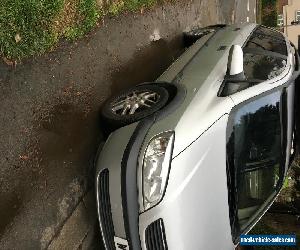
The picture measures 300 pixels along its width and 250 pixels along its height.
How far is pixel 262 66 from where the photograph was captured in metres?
5.48

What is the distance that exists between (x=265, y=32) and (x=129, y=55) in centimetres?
221

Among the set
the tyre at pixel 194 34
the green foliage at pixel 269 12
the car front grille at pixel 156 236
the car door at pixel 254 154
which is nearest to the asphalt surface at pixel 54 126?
the car front grille at pixel 156 236

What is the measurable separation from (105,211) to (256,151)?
1.78 meters

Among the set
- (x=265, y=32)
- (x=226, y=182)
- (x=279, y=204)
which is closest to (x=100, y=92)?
(x=226, y=182)

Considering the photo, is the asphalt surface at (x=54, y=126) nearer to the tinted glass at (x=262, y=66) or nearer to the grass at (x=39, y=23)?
the grass at (x=39, y=23)

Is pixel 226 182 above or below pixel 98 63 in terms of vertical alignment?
below

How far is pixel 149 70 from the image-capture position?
7086 mm

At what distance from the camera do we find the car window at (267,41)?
6.17m

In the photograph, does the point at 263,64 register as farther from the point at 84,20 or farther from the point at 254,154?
the point at 84,20

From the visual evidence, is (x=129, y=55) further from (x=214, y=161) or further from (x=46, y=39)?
(x=214, y=161)

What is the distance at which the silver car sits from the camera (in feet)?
13.8

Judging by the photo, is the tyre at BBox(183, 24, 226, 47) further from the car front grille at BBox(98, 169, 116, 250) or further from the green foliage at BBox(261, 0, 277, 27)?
the green foliage at BBox(261, 0, 277, 27)

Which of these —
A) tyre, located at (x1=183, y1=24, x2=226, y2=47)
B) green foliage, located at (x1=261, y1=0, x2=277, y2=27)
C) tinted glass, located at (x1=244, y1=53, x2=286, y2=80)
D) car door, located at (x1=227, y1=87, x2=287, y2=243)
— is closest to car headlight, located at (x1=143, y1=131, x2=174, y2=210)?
car door, located at (x1=227, y1=87, x2=287, y2=243)

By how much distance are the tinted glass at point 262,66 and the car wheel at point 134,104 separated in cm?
109
